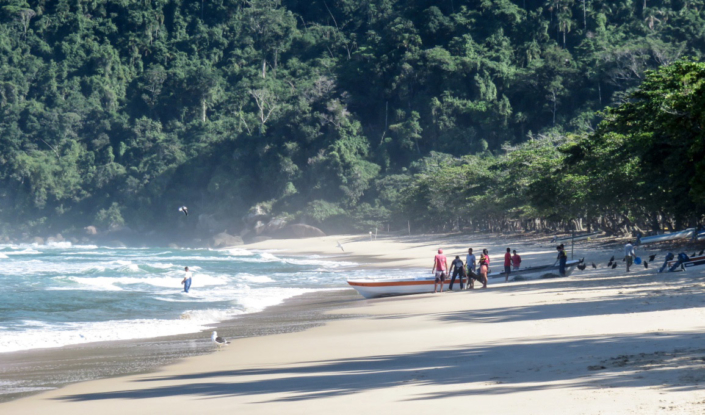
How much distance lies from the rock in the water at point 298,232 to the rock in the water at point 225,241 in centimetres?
458

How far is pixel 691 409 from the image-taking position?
5086mm

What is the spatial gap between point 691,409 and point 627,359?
6.77ft

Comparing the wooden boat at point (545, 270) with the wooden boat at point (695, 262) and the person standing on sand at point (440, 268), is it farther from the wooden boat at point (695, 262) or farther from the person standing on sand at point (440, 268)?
the wooden boat at point (695, 262)

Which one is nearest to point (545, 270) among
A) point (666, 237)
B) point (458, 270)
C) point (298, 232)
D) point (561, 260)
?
point (561, 260)

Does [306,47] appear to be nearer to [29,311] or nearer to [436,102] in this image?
[436,102]

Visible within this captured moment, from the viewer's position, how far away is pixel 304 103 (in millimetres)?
83062

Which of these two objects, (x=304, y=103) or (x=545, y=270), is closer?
(x=545, y=270)

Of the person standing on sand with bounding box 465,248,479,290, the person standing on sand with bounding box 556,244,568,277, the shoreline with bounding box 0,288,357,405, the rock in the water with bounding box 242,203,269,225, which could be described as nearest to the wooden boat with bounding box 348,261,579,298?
the person standing on sand with bounding box 556,244,568,277

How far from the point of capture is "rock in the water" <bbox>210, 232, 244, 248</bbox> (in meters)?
77.3

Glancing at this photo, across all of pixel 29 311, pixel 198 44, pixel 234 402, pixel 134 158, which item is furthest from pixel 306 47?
pixel 234 402

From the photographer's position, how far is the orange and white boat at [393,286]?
1844 cm

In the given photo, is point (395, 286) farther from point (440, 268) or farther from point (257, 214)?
point (257, 214)

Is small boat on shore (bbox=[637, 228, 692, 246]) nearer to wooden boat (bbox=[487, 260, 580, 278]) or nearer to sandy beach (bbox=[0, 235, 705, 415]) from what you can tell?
wooden boat (bbox=[487, 260, 580, 278])

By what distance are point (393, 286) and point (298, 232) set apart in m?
56.0
